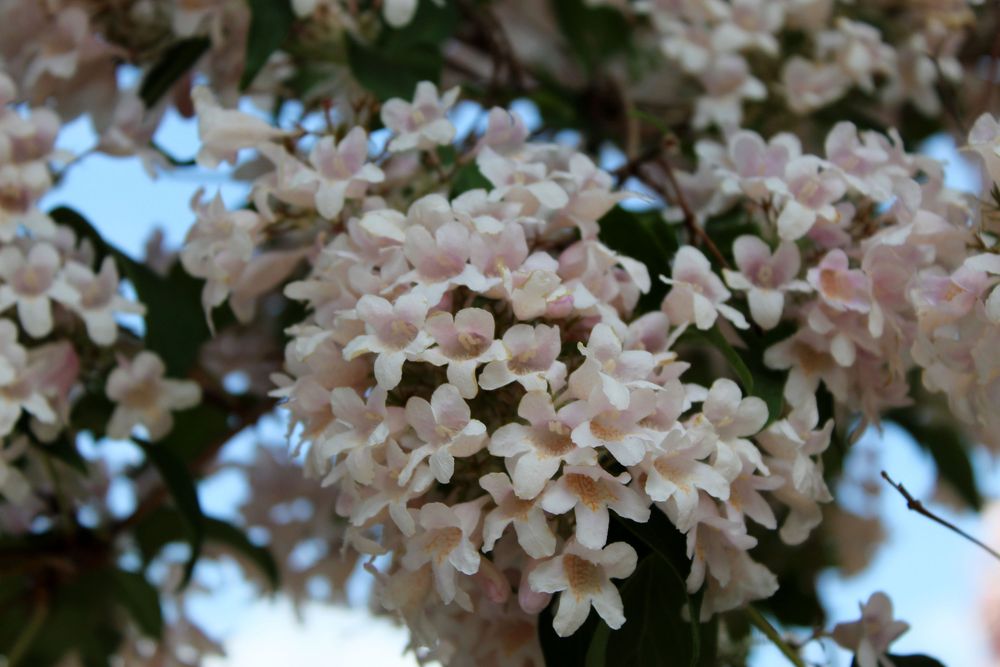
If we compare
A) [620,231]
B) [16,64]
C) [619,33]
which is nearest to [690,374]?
[620,231]

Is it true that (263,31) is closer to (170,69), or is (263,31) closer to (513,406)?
(170,69)

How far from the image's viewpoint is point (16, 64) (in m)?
0.98

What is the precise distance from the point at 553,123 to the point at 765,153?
0.42m

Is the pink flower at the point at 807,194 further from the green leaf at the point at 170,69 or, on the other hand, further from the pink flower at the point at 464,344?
the green leaf at the point at 170,69

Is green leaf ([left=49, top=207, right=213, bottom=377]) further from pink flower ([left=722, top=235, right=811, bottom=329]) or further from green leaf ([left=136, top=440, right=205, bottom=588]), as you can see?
pink flower ([left=722, top=235, right=811, bottom=329])

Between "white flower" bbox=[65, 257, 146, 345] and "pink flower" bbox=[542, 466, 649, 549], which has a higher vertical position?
"pink flower" bbox=[542, 466, 649, 549]

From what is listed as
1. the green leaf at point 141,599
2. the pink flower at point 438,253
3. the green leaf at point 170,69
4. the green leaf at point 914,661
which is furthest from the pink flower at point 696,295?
the green leaf at point 141,599

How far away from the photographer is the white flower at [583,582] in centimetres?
61

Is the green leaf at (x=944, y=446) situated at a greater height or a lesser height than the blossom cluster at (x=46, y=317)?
lesser

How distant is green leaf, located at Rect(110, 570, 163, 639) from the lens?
109 centimetres

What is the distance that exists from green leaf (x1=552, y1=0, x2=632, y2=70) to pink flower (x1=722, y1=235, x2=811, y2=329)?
541 mm

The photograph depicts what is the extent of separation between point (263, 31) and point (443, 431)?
0.43m

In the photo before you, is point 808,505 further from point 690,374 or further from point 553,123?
point 553,123

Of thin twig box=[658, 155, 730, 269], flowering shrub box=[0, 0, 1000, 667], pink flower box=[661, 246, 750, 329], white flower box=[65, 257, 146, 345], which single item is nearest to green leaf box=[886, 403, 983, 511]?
flowering shrub box=[0, 0, 1000, 667]
